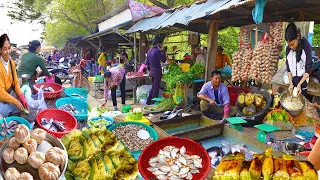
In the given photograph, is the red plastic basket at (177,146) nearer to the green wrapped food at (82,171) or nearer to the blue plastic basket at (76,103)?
the green wrapped food at (82,171)

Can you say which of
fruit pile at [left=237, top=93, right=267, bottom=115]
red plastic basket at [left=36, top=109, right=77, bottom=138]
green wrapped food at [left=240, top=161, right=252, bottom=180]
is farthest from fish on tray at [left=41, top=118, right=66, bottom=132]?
fruit pile at [left=237, top=93, right=267, bottom=115]

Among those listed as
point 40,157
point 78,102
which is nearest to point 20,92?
point 78,102

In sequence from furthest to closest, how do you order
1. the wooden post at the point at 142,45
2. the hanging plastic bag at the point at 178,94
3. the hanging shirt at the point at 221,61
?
the wooden post at the point at 142,45 < the hanging shirt at the point at 221,61 < the hanging plastic bag at the point at 178,94

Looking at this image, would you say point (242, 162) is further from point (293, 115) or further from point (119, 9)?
point (119, 9)

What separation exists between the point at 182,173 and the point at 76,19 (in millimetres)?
24026

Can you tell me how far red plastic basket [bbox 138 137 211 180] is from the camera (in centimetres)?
216

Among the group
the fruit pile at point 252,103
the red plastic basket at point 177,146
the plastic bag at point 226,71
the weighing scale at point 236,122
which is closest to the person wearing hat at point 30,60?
the red plastic basket at point 177,146

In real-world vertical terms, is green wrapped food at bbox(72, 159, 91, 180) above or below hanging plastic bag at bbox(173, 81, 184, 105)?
above

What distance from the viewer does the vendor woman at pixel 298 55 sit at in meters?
4.57

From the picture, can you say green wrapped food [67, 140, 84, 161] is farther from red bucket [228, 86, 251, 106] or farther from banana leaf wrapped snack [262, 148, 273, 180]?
red bucket [228, 86, 251, 106]

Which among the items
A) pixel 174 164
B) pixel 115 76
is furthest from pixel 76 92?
pixel 174 164

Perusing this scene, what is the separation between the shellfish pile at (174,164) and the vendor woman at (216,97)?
3.32m

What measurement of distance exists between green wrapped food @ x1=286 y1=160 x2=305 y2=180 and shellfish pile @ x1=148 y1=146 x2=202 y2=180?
721 millimetres

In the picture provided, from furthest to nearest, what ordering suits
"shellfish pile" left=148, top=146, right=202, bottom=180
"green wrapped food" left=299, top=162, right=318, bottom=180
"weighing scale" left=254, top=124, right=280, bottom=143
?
"weighing scale" left=254, top=124, right=280, bottom=143, "shellfish pile" left=148, top=146, right=202, bottom=180, "green wrapped food" left=299, top=162, right=318, bottom=180
